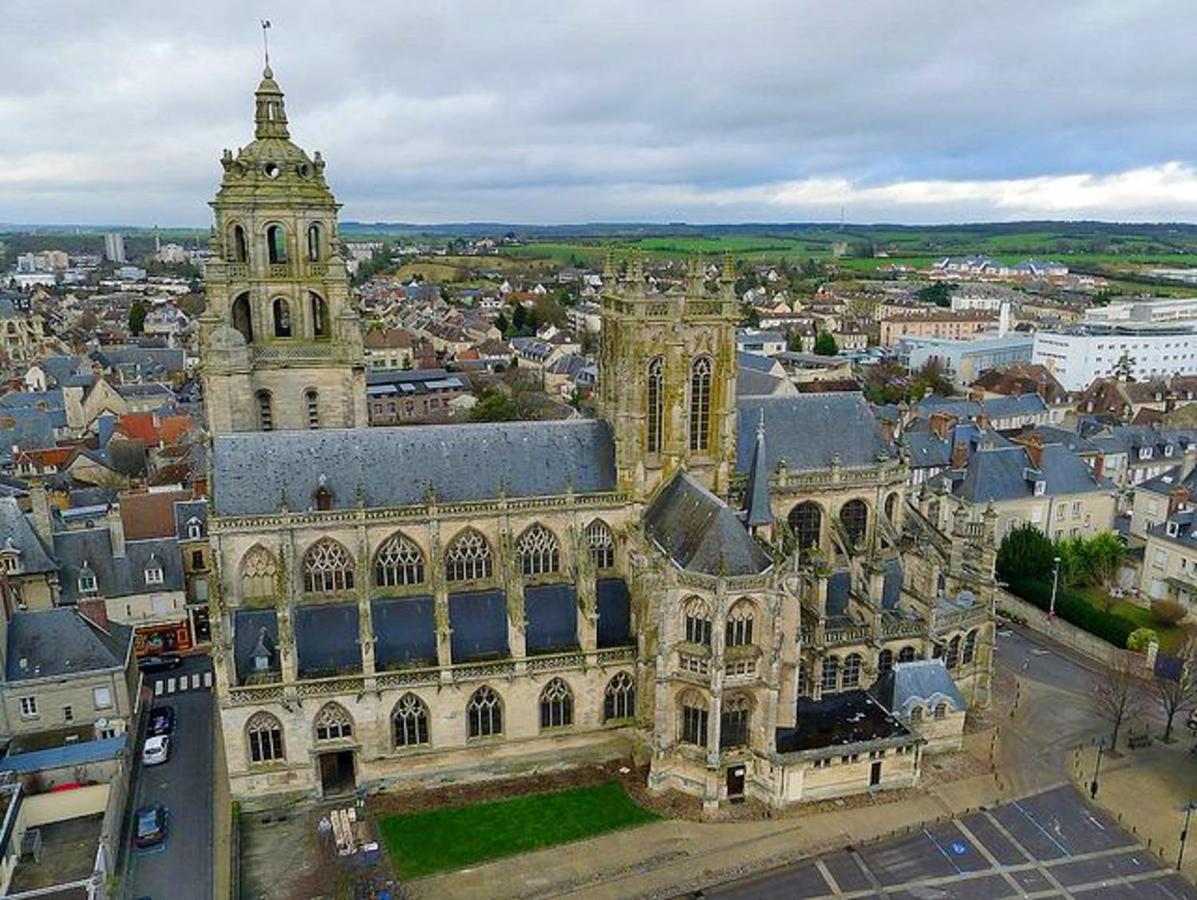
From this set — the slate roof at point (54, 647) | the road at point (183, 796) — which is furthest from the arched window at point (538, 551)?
the slate roof at point (54, 647)

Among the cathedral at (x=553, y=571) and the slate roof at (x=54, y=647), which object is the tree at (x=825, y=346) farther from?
the slate roof at (x=54, y=647)

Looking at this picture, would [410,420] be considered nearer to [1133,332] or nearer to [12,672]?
[12,672]

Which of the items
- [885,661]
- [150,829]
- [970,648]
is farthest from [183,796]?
[970,648]

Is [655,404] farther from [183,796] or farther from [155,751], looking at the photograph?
[155,751]

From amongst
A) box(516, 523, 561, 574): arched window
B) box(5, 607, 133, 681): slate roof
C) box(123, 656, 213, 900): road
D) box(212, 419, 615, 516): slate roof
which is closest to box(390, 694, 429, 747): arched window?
box(516, 523, 561, 574): arched window

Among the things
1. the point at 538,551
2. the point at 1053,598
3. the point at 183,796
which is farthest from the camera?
the point at 1053,598

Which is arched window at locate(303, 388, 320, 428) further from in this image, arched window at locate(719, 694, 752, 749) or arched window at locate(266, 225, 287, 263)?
arched window at locate(719, 694, 752, 749)
